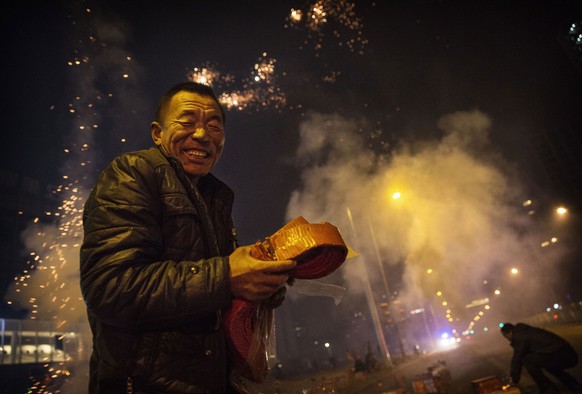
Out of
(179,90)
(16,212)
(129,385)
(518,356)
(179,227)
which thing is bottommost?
(518,356)

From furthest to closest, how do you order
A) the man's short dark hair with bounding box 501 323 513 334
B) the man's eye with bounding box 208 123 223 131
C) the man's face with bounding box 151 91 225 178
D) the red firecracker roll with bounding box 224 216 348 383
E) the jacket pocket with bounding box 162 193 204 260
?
the man's short dark hair with bounding box 501 323 513 334 → the man's eye with bounding box 208 123 223 131 → the man's face with bounding box 151 91 225 178 → the jacket pocket with bounding box 162 193 204 260 → the red firecracker roll with bounding box 224 216 348 383

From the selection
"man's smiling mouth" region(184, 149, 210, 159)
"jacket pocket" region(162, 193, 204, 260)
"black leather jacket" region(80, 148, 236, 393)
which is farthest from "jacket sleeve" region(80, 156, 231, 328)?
"man's smiling mouth" region(184, 149, 210, 159)

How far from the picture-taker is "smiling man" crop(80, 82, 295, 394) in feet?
4.19

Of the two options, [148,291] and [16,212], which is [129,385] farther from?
[16,212]

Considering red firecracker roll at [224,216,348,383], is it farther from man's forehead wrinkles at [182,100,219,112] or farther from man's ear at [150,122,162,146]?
man's ear at [150,122,162,146]

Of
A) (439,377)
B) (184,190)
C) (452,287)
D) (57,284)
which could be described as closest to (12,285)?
(57,284)

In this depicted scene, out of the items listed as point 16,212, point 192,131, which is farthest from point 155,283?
point 16,212

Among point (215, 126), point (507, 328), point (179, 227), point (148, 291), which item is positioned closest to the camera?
point (148, 291)

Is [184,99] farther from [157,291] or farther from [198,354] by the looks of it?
[198,354]

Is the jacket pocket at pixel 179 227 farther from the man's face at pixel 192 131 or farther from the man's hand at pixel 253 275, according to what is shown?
the man's face at pixel 192 131

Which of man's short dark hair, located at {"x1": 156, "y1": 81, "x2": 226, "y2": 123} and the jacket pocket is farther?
man's short dark hair, located at {"x1": 156, "y1": 81, "x2": 226, "y2": 123}

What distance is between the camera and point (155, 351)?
1403 millimetres

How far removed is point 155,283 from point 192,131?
4.09 feet

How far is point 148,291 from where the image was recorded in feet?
4.14
